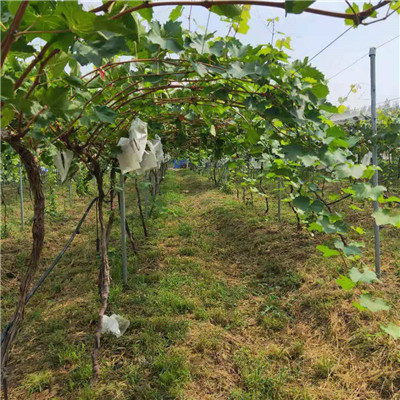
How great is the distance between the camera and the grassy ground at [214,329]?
84.4 inches

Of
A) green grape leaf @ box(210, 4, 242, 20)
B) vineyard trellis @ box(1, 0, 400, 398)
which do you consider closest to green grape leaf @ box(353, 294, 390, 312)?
vineyard trellis @ box(1, 0, 400, 398)

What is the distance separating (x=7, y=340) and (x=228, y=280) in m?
2.67

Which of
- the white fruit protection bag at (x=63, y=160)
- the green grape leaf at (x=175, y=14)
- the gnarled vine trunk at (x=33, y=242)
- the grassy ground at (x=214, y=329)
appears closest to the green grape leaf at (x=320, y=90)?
the green grape leaf at (x=175, y=14)

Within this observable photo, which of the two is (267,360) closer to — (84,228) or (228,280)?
(228,280)

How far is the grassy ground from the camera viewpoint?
2143 millimetres

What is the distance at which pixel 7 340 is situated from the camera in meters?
1.46

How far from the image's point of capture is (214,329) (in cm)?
274

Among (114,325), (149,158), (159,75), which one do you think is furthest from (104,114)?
(114,325)

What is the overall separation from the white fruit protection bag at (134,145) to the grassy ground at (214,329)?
55.2 inches

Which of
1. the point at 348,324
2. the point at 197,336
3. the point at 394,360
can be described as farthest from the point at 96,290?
the point at 394,360

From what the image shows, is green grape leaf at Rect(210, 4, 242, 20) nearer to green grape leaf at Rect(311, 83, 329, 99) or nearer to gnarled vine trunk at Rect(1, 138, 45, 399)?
green grape leaf at Rect(311, 83, 329, 99)

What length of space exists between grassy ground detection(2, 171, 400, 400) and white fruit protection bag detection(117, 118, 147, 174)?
1401 mm

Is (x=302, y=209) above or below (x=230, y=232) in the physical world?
above

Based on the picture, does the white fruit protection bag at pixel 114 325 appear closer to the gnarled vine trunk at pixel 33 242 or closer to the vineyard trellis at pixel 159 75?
the gnarled vine trunk at pixel 33 242
